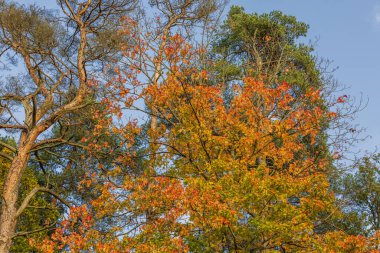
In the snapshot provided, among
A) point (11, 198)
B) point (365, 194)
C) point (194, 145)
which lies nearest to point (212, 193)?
point (194, 145)

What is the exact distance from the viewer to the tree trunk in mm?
14016

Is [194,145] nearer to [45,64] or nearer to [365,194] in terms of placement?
[45,64]

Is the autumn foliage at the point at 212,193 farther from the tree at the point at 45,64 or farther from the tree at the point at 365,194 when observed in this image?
the tree at the point at 365,194

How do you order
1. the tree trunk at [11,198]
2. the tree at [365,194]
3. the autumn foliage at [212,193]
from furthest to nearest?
the tree at [365,194], the tree trunk at [11,198], the autumn foliage at [212,193]

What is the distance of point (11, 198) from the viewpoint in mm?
14695

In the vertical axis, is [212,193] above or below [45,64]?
below

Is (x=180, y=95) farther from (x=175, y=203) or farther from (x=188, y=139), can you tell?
(x=175, y=203)

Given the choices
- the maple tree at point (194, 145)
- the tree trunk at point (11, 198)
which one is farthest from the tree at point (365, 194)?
the tree trunk at point (11, 198)

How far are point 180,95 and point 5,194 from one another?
6.69 m

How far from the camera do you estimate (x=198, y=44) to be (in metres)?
17.5

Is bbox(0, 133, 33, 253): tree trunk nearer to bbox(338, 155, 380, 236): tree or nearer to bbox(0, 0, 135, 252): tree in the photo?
bbox(0, 0, 135, 252): tree

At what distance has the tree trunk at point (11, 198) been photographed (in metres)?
14.0

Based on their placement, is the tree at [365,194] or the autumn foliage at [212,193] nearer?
the autumn foliage at [212,193]

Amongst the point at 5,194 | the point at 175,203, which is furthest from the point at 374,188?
the point at 5,194
